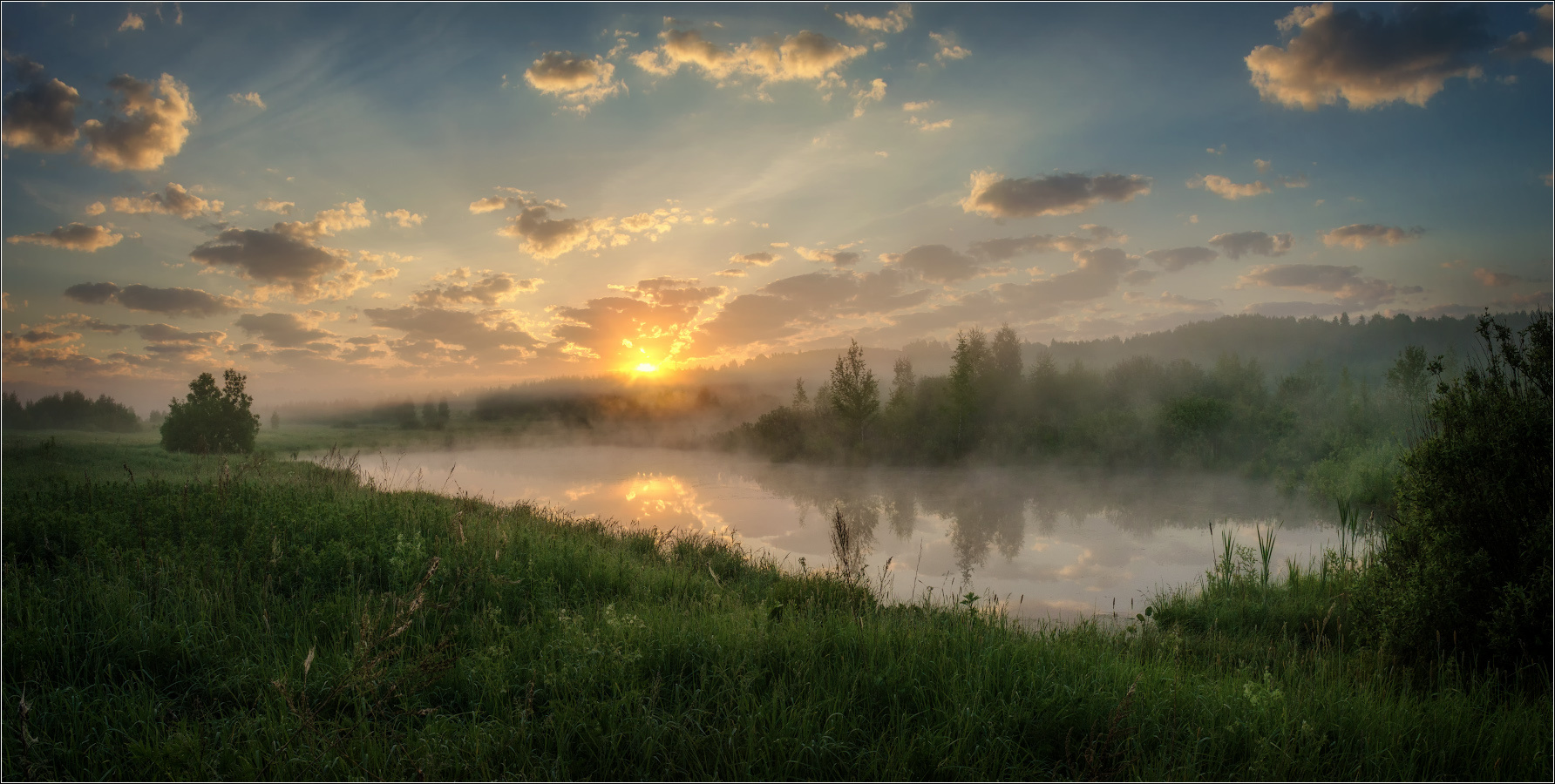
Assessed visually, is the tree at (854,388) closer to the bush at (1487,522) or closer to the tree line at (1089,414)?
the tree line at (1089,414)

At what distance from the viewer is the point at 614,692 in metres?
3.76

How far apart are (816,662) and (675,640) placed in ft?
3.43

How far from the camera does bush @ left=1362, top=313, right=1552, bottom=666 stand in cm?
439

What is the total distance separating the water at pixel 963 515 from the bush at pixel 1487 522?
3.10m

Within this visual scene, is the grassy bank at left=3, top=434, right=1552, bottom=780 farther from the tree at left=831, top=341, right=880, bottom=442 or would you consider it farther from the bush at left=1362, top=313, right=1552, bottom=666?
the tree at left=831, top=341, right=880, bottom=442

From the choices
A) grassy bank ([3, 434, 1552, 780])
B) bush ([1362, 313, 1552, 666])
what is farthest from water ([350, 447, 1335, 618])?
bush ([1362, 313, 1552, 666])

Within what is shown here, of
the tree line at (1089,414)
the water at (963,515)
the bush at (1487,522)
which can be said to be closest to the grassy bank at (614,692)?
the bush at (1487,522)

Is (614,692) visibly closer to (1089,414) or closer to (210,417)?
(210,417)

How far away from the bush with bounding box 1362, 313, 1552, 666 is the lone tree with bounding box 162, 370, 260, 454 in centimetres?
2395

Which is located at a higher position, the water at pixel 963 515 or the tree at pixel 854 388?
the tree at pixel 854 388

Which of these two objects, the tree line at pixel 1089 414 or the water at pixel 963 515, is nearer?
the water at pixel 963 515

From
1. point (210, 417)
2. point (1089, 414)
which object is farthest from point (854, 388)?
point (210, 417)

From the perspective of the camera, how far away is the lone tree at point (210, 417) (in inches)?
717

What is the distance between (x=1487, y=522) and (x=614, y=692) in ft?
20.6
